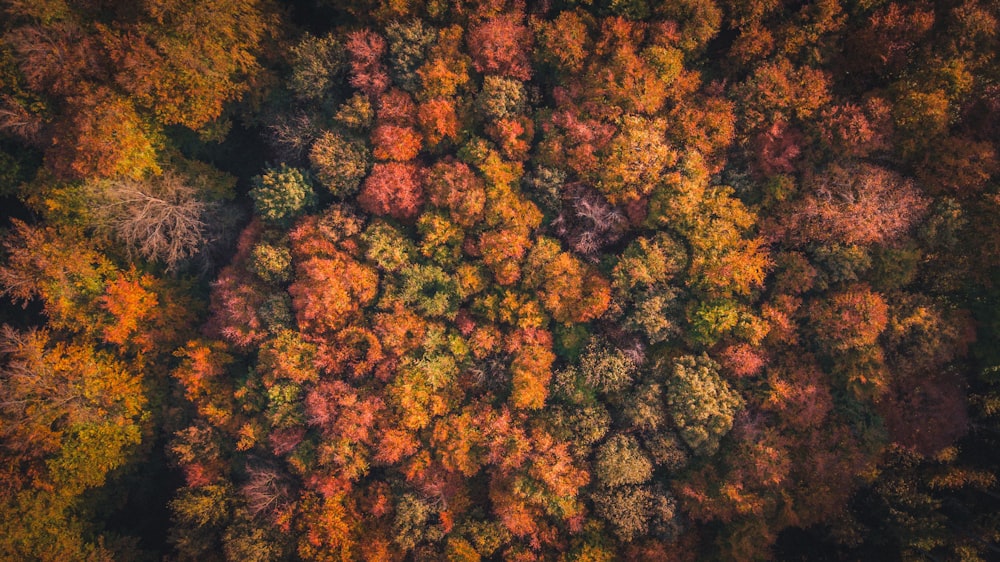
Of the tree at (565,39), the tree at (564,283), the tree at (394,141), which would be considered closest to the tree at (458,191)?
the tree at (394,141)

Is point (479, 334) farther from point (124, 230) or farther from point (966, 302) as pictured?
point (966, 302)

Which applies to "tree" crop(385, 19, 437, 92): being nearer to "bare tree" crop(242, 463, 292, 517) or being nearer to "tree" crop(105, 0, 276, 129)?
"tree" crop(105, 0, 276, 129)

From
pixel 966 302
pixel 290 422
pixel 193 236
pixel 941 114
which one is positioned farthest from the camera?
pixel 193 236

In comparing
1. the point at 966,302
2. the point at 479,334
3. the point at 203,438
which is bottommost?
the point at 203,438

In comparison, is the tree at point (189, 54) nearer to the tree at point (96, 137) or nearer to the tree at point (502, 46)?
the tree at point (96, 137)

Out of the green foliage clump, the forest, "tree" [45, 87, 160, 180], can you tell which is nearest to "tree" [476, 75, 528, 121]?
the forest

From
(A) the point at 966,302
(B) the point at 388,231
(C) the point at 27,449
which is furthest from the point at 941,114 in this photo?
(C) the point at 27,449

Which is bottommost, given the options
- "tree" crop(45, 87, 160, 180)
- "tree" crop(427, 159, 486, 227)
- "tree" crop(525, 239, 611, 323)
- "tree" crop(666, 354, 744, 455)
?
"tree" crop(45, 87, 160, 180)

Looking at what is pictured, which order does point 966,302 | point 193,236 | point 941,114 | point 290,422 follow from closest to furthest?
point 941,114 < point 966,302 < point 290,422 < point 193,236

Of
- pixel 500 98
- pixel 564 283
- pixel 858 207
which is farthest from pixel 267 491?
pixel 858 207
